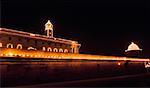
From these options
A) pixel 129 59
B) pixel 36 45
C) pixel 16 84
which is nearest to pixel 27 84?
pixel 16 84

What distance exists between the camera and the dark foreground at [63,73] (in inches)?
1075

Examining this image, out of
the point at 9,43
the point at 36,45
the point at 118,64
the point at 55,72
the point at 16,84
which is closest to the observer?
the point at 16,84

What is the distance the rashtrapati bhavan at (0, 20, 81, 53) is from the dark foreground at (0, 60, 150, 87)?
890 cm

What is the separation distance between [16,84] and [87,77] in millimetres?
14332

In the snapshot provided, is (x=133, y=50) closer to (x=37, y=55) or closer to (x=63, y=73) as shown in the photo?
(x=63, y=73)

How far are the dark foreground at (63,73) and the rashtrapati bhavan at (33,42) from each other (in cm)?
890

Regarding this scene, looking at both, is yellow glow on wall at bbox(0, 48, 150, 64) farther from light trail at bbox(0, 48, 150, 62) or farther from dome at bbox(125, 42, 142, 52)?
dome at bbox(125, 42, 142, 52)

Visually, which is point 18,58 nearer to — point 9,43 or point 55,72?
point 55,72

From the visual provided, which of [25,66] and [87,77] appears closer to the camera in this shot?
[25,66]

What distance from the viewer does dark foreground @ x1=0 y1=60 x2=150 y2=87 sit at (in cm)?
2730

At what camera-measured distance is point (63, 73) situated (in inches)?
1358

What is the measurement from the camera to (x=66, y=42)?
5500cm

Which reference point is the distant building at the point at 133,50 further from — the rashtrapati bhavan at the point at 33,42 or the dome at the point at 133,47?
the rashtrapati bhavan at the point at 33,42

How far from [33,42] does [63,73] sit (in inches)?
453
